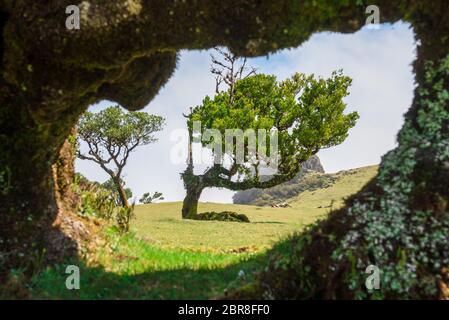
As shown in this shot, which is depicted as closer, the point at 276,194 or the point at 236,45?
the point at 236,45

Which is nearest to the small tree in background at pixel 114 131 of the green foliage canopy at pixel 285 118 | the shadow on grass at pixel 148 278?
the green foliage canopy at pixel 285 118

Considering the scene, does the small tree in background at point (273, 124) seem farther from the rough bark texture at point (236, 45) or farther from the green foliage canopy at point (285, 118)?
the rough bark texture at point (236, 45)

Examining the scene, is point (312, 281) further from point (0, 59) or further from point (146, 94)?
point (0, 59)

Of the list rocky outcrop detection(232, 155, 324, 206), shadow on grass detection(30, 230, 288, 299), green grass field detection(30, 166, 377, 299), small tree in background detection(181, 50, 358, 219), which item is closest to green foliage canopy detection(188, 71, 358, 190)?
small tree in background detection(181, 50, 358, 219)

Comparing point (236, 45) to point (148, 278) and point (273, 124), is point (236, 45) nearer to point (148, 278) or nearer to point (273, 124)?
point (148, 278)

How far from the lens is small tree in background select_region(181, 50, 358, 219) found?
38.5 meters

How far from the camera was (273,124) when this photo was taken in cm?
4034

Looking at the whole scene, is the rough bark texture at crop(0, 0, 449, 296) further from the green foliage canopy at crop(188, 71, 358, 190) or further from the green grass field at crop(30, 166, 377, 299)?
the green foliage canopy at crop(188, 71, 358, 190)

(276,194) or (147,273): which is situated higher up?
(276,194)

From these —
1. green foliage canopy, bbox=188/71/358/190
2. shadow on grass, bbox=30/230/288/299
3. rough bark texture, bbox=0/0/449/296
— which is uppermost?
green foliage canopy, bbox=188/71/358/190

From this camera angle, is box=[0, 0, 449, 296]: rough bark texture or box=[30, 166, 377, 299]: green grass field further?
box=[30, 166, 377, 299]: green grass field

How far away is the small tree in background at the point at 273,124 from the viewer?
3853cm

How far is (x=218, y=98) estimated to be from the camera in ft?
133

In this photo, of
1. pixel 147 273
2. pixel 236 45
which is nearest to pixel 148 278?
pixel 147 273
